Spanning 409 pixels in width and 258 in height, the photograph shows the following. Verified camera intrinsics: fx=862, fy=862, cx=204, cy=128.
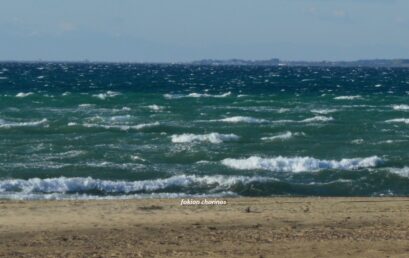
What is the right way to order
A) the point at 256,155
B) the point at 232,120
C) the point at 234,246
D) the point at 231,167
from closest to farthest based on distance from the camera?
the point at 234,246, the point at 231,167, the point at 256,155, the point at 232,120

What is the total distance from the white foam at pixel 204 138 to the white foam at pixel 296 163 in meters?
4.97

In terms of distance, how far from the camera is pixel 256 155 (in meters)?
28.3

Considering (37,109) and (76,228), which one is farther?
(37,109)

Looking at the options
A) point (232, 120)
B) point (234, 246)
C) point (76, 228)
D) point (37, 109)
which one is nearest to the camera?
point (234, 246)

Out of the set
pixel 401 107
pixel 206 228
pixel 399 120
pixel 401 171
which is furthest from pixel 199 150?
pixel 401 107

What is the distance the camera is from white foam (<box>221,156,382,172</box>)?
2562 centimetres

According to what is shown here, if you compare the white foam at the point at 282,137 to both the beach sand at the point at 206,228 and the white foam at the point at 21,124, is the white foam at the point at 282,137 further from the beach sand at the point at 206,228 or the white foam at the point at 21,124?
the beach sand at the point at 206,228

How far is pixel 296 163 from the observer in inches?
1027

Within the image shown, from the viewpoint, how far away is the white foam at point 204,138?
31734mm

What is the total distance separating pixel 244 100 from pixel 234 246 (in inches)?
1707

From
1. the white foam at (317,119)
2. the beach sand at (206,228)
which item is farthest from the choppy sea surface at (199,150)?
the beach sand at (206,228)

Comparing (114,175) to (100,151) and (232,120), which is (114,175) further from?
(232,120)

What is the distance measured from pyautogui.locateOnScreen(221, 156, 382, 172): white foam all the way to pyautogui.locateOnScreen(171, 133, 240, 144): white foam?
497 cm

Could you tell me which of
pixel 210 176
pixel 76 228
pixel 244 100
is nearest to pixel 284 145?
pixel 210 176
